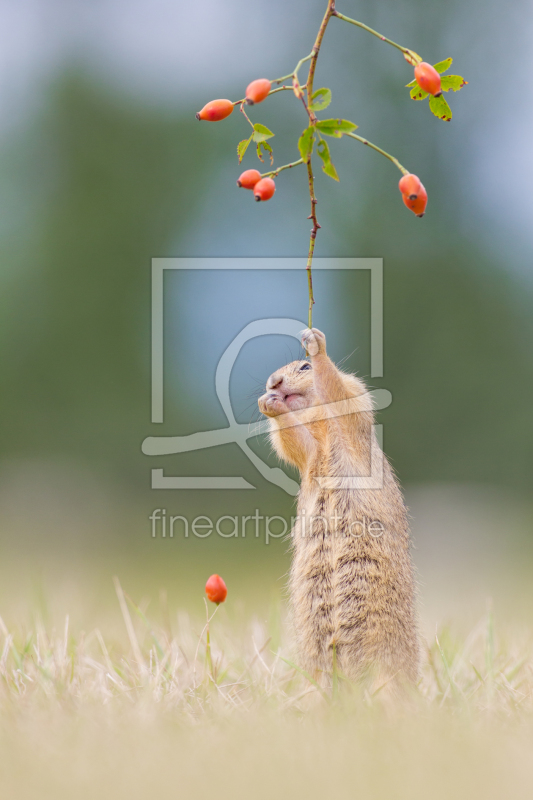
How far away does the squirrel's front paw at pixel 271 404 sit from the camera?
3535 millimetres

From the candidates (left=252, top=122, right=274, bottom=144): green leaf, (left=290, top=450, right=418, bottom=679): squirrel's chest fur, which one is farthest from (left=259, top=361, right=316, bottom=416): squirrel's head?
(left=252, top=122, right=274, bottom=144): green leaf

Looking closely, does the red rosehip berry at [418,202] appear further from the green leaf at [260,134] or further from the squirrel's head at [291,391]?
the squirrel's head at [291,391]

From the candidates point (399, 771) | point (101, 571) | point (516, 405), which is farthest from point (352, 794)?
point (516, 405)

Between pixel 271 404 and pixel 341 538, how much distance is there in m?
0.78

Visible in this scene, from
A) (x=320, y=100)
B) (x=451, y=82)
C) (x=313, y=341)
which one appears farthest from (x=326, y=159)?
(x=313, y=341)

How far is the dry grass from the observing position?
1.71m

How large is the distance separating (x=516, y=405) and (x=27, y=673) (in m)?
6.97

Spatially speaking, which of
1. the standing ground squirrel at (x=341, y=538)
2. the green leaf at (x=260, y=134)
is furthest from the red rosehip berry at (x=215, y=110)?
the standing ground squirrel at (x=341, y=538)

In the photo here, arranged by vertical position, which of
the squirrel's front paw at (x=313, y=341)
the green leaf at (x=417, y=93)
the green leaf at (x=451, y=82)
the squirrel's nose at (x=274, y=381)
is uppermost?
the green leaf at (x=451, y=82)

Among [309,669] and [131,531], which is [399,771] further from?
[131,531]

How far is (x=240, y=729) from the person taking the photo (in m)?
2.17

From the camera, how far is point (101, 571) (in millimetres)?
6695

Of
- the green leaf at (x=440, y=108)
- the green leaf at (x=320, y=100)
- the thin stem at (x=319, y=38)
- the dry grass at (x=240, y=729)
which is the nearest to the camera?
the dry grass at (x=240, y=729)

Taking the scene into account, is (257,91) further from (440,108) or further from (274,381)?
(274,381)
